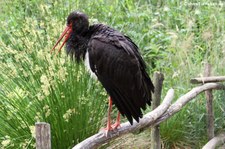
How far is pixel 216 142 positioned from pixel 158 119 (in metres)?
1.00

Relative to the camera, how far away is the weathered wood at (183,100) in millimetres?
3576

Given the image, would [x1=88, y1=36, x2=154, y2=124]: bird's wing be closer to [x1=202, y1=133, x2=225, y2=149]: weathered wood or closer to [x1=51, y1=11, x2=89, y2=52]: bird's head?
[x1=51, y1=11, x2=89, y2=52]: bird's head

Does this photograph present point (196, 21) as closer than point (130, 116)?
No

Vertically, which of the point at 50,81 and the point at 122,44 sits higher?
the point at 122,44

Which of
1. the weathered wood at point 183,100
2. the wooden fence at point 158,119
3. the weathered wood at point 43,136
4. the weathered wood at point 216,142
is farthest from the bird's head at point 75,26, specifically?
the weathered wood at point 216,142

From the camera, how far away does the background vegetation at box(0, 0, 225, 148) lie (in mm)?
3092

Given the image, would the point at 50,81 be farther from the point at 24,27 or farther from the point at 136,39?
the point at 136,39

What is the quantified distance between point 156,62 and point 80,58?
216cm

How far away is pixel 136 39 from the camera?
5.32 metres

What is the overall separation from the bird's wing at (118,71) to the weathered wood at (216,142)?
4.66 feet

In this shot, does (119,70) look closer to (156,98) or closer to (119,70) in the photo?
(119,70)

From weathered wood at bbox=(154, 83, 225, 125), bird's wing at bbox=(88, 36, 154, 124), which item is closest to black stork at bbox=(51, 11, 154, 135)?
bird's wing at bbox=(88, 36, 154, 124)

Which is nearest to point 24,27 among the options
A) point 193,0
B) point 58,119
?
point 58,119

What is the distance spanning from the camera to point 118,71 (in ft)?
9.49
